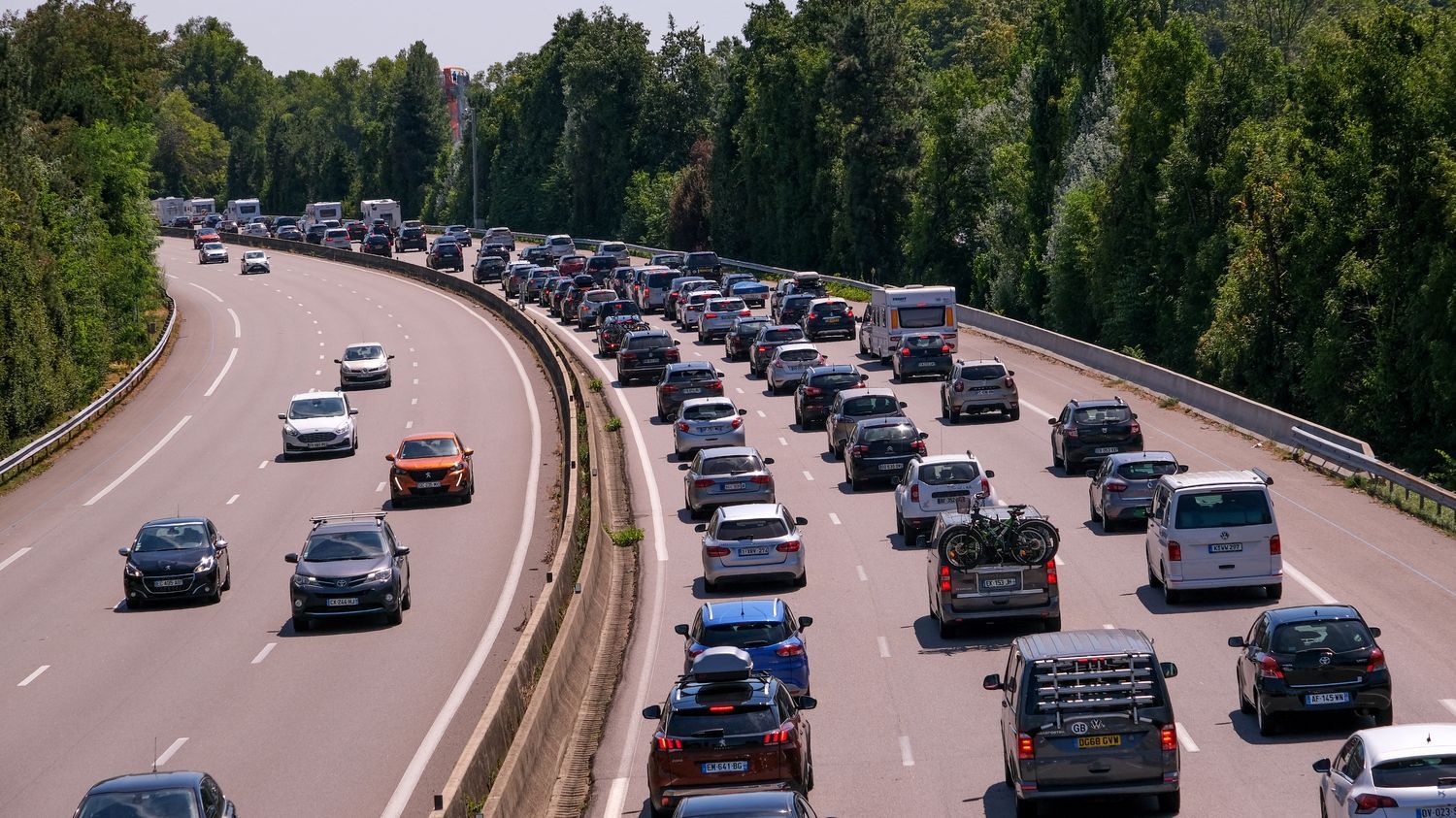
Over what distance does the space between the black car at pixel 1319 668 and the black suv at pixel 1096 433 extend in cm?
1859

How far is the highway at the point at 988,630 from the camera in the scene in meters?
18.1

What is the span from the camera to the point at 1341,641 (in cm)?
1855

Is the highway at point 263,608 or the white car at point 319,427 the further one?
the white car at point 319,427

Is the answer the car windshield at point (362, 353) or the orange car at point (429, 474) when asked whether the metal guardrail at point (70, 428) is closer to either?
the car windshield at point (362, 353)

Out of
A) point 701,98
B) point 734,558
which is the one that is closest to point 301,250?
point 701,98

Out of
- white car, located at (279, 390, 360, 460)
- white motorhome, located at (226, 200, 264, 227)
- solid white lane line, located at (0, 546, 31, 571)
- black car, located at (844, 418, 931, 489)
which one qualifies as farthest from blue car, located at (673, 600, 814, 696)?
white motorhome, located at (226, 200, 264, 227)

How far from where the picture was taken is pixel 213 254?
393 ft

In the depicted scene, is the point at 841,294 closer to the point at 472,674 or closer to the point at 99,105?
the point at 99,105

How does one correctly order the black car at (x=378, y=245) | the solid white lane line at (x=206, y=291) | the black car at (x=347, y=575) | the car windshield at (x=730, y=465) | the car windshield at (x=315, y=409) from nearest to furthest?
the black car at (x=347, y=575)
the car windshield at (x=730, y=465)
the car windshield at (x=315, y=409)
the solid white lane line at (x=206, y=291)
the black car at (x=378, y=245)

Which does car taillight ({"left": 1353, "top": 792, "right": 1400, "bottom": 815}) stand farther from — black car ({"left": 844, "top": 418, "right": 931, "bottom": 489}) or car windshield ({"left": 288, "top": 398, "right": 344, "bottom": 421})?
car windshield ({"left": 288, "top": 398, "right": 344, "bottom": 421})

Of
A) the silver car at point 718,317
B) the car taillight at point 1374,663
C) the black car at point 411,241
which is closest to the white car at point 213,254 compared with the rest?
the black car at point 411,241

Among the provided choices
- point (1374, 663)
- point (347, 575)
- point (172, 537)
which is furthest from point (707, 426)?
point (1374, 663)

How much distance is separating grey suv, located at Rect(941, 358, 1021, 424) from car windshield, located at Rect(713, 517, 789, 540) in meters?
17.7

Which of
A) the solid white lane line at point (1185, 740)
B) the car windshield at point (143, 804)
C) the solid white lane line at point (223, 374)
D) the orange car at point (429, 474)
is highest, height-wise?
the car windshield at point (143, 804)
